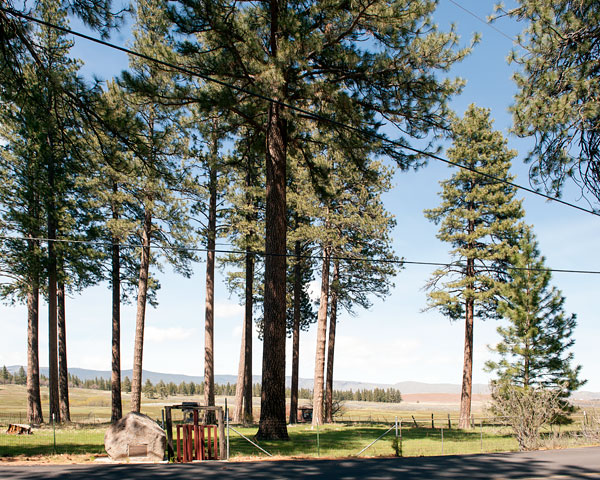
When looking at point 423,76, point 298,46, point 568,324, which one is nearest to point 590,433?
point 568,324

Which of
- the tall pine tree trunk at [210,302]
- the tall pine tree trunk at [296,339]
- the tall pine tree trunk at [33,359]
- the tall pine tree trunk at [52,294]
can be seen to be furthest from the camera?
the tall pine tree trunk at [296,339]

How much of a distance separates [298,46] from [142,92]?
3936 millimetres

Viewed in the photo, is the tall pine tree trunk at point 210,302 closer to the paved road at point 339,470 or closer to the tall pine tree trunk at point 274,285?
the tall pine tree trunk at point 274,285

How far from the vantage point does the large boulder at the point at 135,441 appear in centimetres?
1041

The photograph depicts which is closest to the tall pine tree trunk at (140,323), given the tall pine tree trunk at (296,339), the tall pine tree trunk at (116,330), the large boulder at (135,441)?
the tall pine tree trunk at (116,330)

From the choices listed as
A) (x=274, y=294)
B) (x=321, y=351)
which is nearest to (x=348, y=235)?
(x=321, y=351)

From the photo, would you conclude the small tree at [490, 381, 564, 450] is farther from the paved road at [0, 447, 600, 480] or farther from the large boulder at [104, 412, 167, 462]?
the large boulder at [104, 412, 167, 462]

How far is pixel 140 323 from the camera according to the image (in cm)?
2206

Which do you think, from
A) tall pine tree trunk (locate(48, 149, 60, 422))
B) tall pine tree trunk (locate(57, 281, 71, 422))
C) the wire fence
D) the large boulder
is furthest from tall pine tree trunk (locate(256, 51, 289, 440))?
tall pine tree trunk (locate(57, 281, 71, 422))

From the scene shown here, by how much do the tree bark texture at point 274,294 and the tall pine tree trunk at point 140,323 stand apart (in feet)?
31.2

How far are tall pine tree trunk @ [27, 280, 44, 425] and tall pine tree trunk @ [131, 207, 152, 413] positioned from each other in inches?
143

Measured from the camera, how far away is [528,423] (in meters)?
15.1

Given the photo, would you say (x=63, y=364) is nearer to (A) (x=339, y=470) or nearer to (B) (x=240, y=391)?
(B) (x=240, y=391)

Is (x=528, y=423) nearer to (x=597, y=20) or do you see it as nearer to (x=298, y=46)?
(x=597, y=20)
